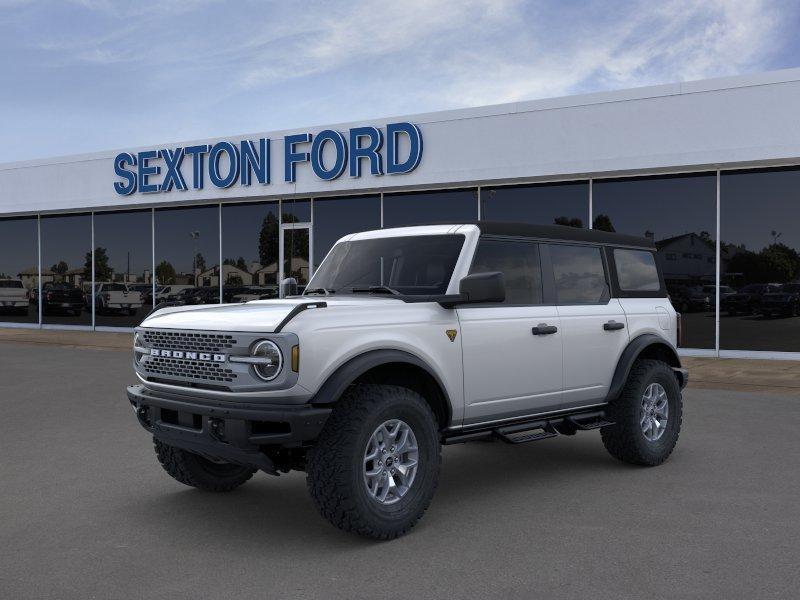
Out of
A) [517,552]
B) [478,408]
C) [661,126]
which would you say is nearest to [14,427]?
[478,408]

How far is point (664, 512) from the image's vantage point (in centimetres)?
515

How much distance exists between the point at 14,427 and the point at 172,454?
346 centimetres

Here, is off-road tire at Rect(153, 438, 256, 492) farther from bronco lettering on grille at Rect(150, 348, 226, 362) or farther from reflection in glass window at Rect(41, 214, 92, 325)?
reflection in glass window at Rect(41, 214, 92, 325)

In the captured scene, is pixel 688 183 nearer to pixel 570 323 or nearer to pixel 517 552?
pixel 570 323

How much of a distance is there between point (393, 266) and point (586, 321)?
154 cm

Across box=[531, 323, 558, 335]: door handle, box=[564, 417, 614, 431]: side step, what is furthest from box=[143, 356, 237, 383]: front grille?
box=[564, 417, 614, 431]: side step

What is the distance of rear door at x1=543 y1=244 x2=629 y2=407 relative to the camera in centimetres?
604

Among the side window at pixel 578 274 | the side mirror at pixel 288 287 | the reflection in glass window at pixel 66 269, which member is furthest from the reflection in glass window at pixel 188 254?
the side window at pixel 578 274

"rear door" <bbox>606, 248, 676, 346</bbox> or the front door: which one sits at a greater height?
the front door

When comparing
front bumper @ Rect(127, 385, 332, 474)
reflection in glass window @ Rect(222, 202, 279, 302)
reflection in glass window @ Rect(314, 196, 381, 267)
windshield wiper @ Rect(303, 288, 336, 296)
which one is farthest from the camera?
reflection in glass window @ Rect(222, 202, 279, 302)

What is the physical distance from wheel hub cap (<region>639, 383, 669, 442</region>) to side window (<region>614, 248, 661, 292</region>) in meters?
0.85

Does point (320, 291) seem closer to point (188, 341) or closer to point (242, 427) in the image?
point (188, 341)

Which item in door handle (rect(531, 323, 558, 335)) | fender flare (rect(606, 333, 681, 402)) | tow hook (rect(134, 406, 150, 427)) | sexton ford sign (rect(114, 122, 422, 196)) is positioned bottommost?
tow hook (rect(134, 406, 150, 427))

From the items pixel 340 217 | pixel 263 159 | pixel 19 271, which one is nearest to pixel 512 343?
pixel 340 217
